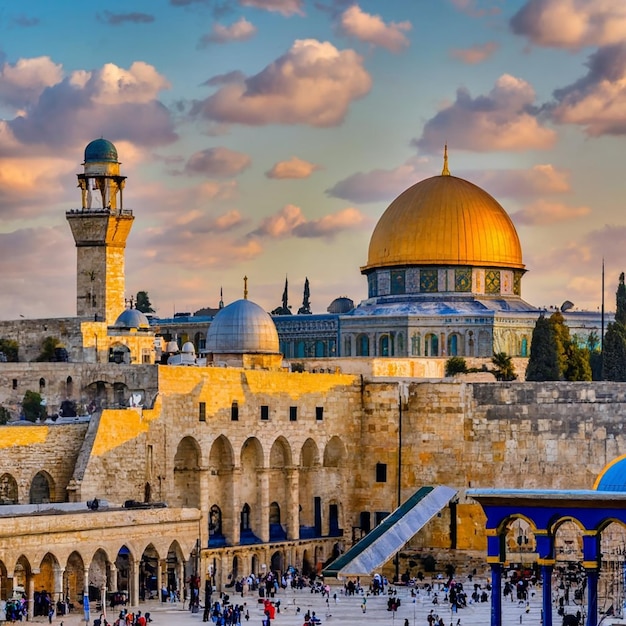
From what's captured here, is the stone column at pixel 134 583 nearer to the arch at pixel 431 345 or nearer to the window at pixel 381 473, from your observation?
the window at pixel 381 473

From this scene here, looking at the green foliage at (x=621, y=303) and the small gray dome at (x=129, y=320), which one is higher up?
the green foliage at (x=621, y=303)

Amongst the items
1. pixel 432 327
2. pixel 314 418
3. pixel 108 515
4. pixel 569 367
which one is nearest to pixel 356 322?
pixel 432 327

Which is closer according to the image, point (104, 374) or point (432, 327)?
point (104, 374)

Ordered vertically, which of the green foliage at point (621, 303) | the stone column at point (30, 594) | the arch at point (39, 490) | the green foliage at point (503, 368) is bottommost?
the stone column at point (30, 594)

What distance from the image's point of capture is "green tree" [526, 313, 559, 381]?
216ft

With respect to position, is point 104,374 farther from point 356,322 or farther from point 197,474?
point 356,322

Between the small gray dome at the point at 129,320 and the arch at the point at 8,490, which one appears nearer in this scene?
the arch at the point at 8,490

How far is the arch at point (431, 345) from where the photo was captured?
74.8 metres

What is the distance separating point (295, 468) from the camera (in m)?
59.0

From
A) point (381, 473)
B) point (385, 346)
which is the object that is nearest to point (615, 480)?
point (381, 473)

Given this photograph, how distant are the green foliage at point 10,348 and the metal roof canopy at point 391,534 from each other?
1356 cm

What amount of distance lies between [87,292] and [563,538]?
18.0 metres

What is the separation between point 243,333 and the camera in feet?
204

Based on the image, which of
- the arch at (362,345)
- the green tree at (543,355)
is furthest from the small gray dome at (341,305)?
the green tree at (543,355)
